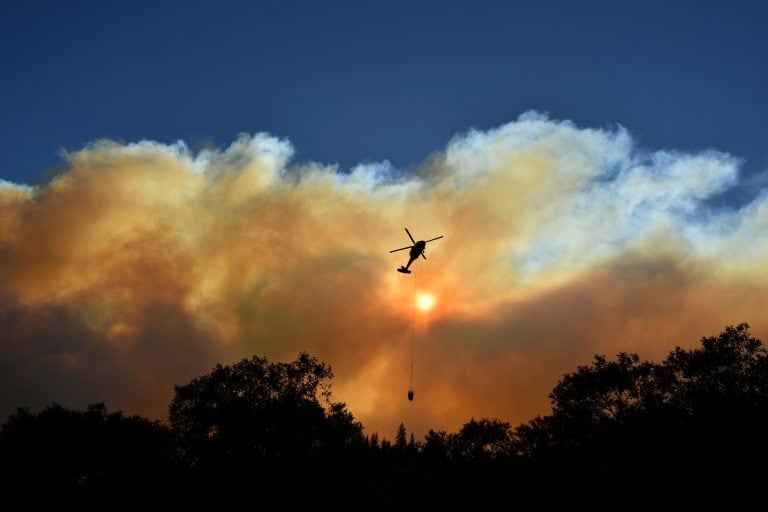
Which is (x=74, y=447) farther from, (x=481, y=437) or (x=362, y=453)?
(x=481, y=437)

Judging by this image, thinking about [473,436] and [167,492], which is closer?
[167,492]

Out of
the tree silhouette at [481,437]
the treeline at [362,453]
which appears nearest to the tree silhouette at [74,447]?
the treeline at [362,453]

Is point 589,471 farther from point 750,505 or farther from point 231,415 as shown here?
point 231,415

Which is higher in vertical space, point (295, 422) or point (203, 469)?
point (295, 422)

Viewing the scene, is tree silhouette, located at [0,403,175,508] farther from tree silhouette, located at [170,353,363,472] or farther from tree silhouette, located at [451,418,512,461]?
tree silhouette, located at [451,418,512,461]

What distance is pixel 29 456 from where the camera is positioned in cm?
5644

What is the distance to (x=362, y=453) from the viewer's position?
57219mm

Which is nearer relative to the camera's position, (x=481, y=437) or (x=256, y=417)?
(x=256, y=417)

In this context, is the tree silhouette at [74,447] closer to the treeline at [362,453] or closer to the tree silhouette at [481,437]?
the treeline at [362,453]

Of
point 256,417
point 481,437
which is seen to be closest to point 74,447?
point 256,417

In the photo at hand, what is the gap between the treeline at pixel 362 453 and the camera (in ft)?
99.8

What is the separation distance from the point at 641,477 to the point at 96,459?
63.8 meters

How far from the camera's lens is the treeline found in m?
30.4

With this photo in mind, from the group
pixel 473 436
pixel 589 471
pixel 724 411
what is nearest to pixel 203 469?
pixel 589 471
